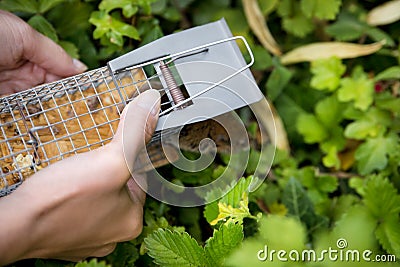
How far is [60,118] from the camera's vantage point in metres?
0.85

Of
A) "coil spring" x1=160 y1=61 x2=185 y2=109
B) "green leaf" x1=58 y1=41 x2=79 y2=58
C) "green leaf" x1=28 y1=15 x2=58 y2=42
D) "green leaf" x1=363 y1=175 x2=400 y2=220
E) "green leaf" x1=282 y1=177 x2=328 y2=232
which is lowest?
"green leaf" x1=282 y1=177 x2=328 y2=232

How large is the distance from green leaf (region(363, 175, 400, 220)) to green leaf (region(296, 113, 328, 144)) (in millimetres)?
236

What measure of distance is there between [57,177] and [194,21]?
74 cm

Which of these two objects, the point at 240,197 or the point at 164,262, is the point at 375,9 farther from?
the point at 164,262

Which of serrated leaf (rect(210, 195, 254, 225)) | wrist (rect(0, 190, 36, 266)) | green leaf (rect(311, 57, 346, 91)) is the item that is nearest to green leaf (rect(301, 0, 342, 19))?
green leaf (rect(311, 57, 346, 91))

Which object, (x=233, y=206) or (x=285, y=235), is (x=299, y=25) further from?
(x=285, y=235)

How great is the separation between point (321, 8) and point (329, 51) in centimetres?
12

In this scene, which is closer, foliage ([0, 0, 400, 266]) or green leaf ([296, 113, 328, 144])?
foliage ([0, 0, 400, 266])

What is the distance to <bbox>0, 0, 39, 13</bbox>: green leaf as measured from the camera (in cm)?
104

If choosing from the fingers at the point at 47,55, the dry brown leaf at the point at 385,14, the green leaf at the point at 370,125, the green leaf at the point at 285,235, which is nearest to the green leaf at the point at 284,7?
the dry brown leaf at the point at 385,14

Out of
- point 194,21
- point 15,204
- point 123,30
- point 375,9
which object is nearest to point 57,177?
point 15,204

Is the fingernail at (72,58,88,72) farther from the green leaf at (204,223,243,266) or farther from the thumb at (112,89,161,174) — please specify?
the green leaf at (204,223,243,266)

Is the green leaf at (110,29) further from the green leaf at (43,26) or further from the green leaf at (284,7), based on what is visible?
the green leaf at (284,7)

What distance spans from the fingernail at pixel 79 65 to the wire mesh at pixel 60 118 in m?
0.17
